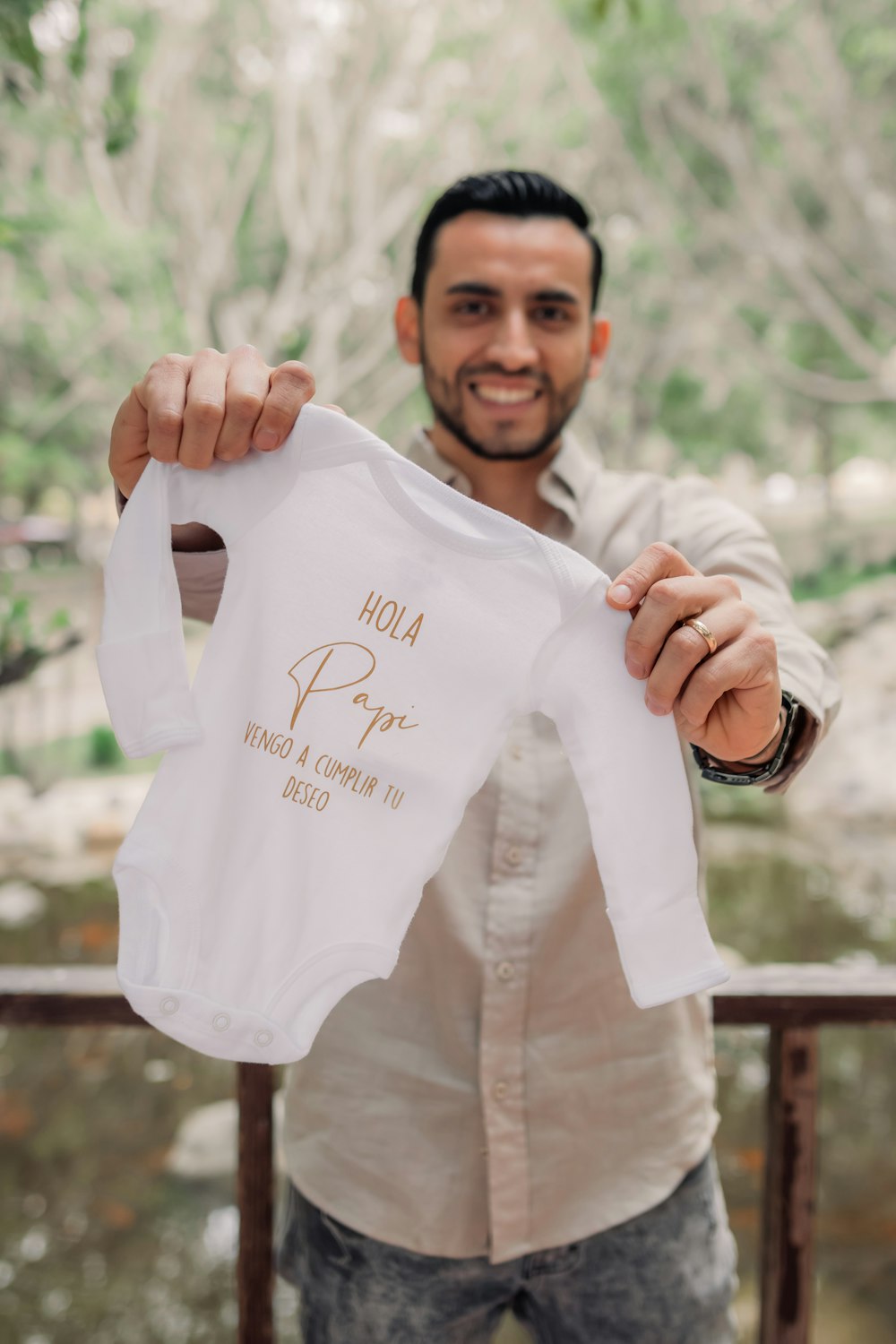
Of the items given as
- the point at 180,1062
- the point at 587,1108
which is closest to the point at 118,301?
the point at 180,1062

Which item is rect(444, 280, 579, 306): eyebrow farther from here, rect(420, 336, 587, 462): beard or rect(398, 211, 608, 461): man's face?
rect(420, 336, 587, 462): beard

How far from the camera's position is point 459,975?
1.31m

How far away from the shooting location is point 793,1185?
5.25 ft

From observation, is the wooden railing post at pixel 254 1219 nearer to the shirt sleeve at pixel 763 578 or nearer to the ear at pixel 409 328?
the shirt sleeve at pixel 763 578

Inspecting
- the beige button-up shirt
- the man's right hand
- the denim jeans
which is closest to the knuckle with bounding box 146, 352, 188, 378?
the man's right hand

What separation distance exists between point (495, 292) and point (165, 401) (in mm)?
629

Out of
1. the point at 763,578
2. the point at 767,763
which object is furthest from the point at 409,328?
the point at 767,763

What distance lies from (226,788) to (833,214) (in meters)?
10.6

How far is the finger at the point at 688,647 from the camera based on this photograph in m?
1.04

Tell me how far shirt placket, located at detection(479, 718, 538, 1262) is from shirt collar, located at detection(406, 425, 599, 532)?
1.32 ft

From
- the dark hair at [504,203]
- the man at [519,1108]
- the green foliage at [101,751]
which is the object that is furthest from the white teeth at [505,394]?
the green foliage at [101,751]

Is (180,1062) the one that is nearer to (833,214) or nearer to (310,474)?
(310,474)

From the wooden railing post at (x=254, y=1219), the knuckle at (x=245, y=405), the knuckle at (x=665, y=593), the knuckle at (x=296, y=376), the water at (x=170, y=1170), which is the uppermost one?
the knuckle at (x=296, y=376)

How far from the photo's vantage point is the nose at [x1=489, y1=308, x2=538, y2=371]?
1455 millimetres
